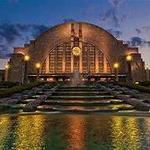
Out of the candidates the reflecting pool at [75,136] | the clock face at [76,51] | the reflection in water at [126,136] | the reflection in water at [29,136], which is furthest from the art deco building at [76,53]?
the reflection in water at [126,136]

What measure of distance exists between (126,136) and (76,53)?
59.4 metres

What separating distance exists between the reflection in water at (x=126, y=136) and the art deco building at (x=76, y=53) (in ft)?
180

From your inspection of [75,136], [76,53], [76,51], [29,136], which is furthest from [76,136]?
[76,51]

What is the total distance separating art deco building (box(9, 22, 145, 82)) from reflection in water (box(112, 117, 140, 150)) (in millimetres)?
54745

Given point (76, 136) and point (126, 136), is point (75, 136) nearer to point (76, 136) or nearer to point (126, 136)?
point (76, 136)

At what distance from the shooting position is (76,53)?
65188mm

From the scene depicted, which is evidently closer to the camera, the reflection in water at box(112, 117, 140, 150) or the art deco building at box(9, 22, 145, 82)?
the reflection in water at box(112, 117, 140, 150)

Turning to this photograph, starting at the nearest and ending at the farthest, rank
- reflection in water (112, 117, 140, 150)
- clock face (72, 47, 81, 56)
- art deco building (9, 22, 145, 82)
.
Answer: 1. reflection in water (112, 117, 140, 150)
2. clock face (72, 47, 81, 56)
3. art deco building (9, 22, 145, 82)

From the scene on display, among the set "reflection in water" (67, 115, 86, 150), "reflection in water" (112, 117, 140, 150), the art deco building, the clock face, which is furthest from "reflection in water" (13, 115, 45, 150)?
the clock face

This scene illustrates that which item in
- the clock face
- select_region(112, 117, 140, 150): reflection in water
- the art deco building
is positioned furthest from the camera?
the art deco building

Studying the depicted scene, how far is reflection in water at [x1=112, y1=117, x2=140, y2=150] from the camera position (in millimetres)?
5066

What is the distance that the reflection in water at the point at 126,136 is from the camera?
5.07m

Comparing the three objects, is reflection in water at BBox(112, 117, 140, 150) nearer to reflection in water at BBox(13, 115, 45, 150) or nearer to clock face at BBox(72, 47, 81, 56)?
reflection in water at BBox(13, 115, 45, 150)

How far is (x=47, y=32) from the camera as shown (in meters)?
72.5
